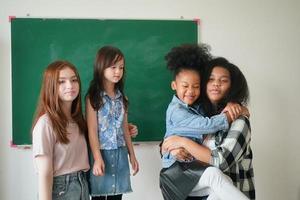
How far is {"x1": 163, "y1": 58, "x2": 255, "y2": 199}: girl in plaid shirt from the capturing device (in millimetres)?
1566

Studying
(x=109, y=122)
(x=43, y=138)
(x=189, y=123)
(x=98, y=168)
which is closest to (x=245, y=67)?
(x=189, y=123)

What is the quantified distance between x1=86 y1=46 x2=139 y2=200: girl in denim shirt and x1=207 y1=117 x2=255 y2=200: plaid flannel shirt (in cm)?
63

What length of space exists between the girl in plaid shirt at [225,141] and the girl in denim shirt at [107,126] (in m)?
0.37

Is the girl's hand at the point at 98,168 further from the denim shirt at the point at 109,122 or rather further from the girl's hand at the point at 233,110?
the girl's hand at the point at 233,110

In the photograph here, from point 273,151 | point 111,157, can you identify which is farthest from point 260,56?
point 111,157

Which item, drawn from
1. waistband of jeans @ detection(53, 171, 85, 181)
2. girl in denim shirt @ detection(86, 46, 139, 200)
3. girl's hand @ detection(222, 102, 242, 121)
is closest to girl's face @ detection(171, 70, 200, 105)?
girl's hand @ detection(222, 102, 242, 121)

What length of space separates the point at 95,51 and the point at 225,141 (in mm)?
1429

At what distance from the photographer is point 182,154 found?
5.55 ft

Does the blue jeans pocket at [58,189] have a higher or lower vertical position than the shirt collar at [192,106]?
lower

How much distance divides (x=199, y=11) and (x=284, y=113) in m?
1.30

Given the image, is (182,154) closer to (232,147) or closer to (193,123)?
(193,123)

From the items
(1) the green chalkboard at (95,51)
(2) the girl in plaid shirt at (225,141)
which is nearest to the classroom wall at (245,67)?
(1) the green chalkboard at (95,51)

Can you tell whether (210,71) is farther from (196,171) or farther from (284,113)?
(284,113)

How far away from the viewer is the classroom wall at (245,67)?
2471mm
